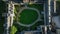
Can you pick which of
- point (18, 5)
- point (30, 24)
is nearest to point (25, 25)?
point (30, 24)

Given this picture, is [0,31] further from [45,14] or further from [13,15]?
[45,14]

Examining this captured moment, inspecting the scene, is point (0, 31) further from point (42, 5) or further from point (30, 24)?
point (42, 5)

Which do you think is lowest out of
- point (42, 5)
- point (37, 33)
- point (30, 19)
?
point (37, 33)

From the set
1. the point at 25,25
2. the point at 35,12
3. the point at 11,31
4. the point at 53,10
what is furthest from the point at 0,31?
the point at 53,10

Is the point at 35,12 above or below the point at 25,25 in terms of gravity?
above

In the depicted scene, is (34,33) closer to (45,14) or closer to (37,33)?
(37,33)

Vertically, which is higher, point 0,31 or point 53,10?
point 53,10
